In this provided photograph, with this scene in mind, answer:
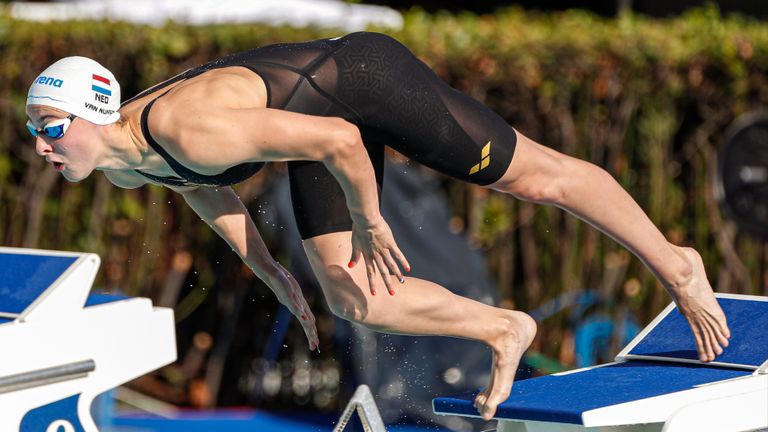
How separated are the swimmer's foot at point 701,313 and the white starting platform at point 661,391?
2.2 inches

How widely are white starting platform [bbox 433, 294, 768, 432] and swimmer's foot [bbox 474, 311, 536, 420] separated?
0.13ft

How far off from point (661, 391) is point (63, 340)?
2.38 metres

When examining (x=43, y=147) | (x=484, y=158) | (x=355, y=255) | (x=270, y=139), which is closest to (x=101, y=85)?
(x=43, y=147)

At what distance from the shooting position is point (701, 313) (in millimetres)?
4730

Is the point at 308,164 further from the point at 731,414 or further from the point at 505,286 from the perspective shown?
the point at 505,286

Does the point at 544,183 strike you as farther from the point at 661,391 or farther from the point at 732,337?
the point at 732,337

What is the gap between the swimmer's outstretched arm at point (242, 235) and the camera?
4652mm

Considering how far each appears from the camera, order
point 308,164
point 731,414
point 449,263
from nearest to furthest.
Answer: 1. point 731,414
2. point 308,164
3. point 449,263

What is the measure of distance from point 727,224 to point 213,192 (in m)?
3.92

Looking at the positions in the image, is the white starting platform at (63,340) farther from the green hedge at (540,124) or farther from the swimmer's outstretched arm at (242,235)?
the green hedge at (540,124)

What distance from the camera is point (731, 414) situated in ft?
13.4

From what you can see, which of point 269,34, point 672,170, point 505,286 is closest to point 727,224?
point 672,170

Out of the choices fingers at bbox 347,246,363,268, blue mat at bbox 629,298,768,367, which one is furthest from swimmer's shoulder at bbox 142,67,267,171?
blue mat at bbox 629,298,768,367

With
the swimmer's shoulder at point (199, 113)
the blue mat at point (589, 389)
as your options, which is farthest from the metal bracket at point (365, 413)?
the swimmer's shoulder at point (199, 113)
